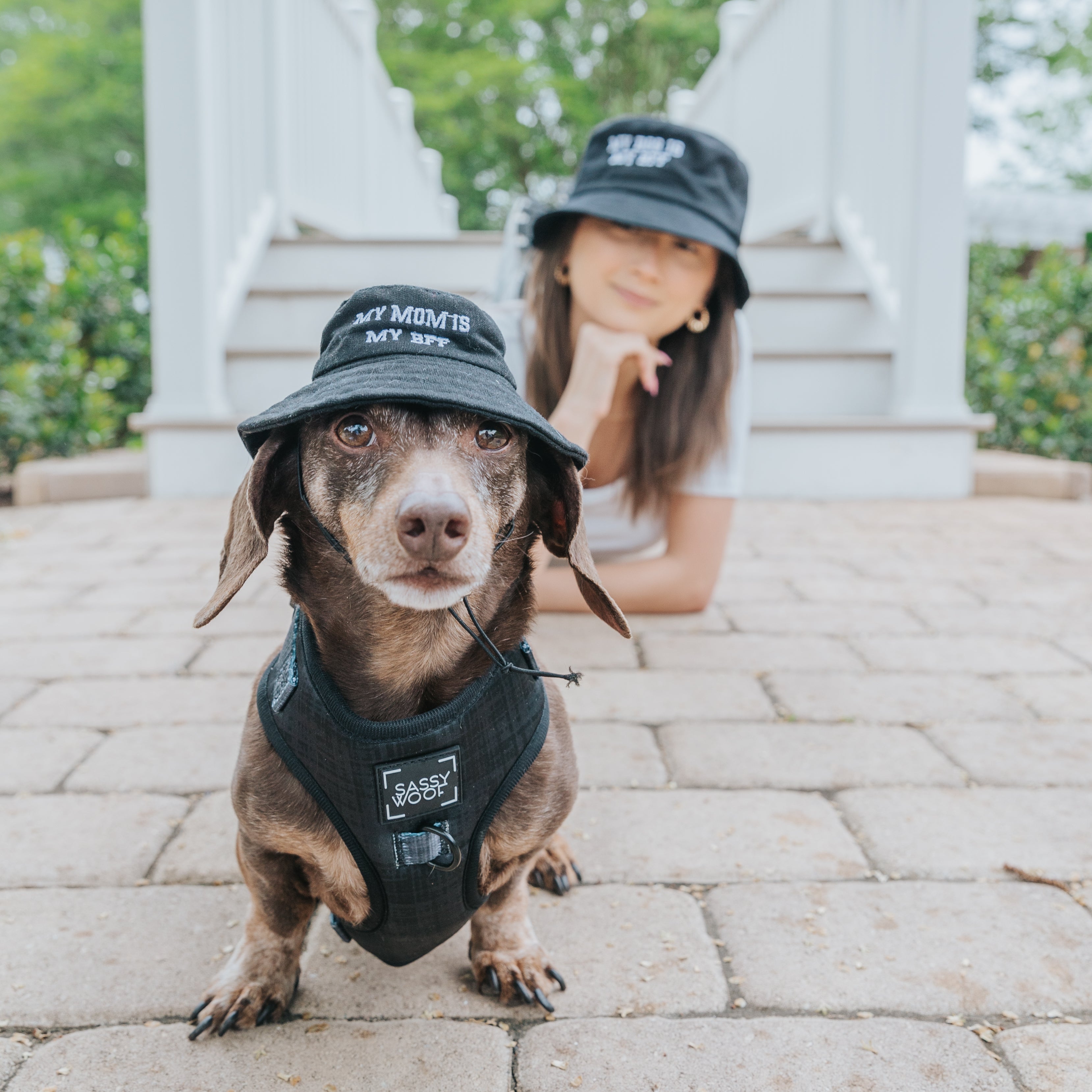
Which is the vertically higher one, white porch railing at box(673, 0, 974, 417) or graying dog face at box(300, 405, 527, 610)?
white porch railing at box(673, 0, 974, 417)

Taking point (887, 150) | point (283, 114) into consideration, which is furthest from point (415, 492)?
point (283, 114)

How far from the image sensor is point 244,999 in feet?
4.52

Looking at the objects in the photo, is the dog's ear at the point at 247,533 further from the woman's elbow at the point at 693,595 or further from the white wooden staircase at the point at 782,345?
the white wooden staircase at the point at 782,345

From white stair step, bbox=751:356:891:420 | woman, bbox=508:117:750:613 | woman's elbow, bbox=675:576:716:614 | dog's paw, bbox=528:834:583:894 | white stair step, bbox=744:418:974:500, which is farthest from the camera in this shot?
white stair step, bbox=751:356:891:420

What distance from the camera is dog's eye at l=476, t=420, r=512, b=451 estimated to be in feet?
4.40

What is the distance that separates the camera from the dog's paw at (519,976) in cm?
144

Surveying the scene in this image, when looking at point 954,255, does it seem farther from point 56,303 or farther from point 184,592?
point 56,303

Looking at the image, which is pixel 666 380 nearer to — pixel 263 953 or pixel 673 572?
pixel 673 572

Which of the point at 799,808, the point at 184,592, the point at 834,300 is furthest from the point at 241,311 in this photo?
the point at 799,808

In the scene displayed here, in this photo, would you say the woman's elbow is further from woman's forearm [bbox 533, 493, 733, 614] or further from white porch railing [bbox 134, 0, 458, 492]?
white porch railing [bbox 134, 0, 458, 492]

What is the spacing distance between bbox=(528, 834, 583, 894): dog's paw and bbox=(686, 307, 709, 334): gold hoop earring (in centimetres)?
158

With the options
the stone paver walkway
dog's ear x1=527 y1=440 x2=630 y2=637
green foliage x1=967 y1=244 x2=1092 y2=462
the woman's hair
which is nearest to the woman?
the woman's hair

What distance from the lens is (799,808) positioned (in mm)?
2018

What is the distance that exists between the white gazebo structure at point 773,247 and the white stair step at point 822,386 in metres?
0.01
